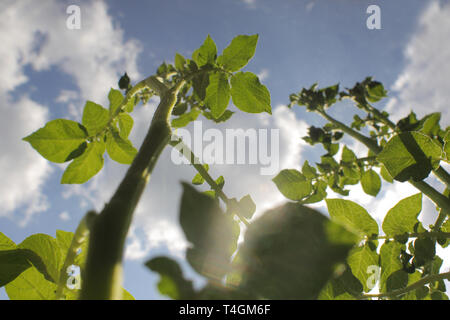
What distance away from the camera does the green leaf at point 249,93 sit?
0.99m

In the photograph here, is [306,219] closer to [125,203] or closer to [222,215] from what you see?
[222,215]

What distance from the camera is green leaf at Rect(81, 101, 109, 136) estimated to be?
1000 mm

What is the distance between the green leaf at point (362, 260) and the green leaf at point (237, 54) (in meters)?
0.77

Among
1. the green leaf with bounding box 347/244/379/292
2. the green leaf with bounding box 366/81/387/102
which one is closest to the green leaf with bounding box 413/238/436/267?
the green leaf with bounding box 347/244/379/292

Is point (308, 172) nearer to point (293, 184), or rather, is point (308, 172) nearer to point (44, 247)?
point (293, 184)

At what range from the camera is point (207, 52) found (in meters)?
1.03

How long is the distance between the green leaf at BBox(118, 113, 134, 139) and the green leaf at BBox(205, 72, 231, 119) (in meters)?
0.37

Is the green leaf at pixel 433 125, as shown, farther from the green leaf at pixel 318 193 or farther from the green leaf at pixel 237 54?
the green leaf at pixel 237 54

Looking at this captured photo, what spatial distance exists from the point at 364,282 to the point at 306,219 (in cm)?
76

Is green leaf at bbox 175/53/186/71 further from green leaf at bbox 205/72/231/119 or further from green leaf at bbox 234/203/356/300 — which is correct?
green leaf at bbox 234/203/356/300

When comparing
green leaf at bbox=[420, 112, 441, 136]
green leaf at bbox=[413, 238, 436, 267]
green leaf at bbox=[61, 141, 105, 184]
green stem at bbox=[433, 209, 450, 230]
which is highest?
green leaf at bbox=[420, 112, 441, 136]

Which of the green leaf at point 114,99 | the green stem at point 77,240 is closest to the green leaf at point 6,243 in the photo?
the green stem at point 77,240

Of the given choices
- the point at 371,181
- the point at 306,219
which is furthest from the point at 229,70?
the point at 371,181
